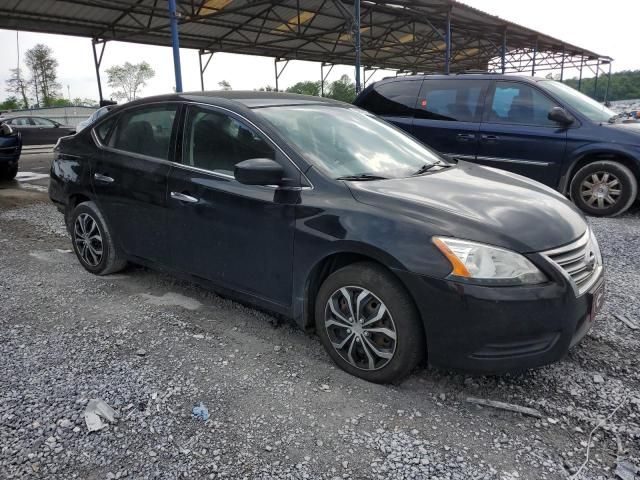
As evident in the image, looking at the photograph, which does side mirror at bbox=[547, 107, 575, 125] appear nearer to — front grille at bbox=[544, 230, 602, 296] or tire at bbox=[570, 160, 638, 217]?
tire at bbox=[570, 160, 638, 217]

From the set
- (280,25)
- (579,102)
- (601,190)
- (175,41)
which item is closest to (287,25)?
(280,25)

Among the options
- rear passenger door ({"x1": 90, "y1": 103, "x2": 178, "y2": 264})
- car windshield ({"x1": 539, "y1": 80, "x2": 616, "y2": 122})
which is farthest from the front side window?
car windshield ({"x1": 539, "y1": 80, "x2": 616, "y2": 122})

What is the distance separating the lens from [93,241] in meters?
4.16

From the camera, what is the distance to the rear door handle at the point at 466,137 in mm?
6447

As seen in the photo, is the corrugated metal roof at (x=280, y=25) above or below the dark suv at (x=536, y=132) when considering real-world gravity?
above

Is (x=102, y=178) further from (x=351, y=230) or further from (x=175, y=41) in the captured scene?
(x=175, y=41)

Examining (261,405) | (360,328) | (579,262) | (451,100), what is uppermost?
(451,100)

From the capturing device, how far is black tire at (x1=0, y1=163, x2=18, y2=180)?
9.39 m

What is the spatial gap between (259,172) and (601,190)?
5078mm

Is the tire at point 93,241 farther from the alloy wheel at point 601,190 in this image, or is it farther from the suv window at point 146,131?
the alloy wheel at point 601,190

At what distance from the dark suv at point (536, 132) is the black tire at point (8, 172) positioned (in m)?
7.65

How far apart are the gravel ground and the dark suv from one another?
3013 millimetres

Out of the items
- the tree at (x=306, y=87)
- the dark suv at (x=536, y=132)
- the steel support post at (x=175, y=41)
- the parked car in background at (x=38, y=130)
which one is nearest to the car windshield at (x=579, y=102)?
the dark suv at (x=536, y=132)

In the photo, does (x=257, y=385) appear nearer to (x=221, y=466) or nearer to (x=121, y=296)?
(x=221, y=466)
